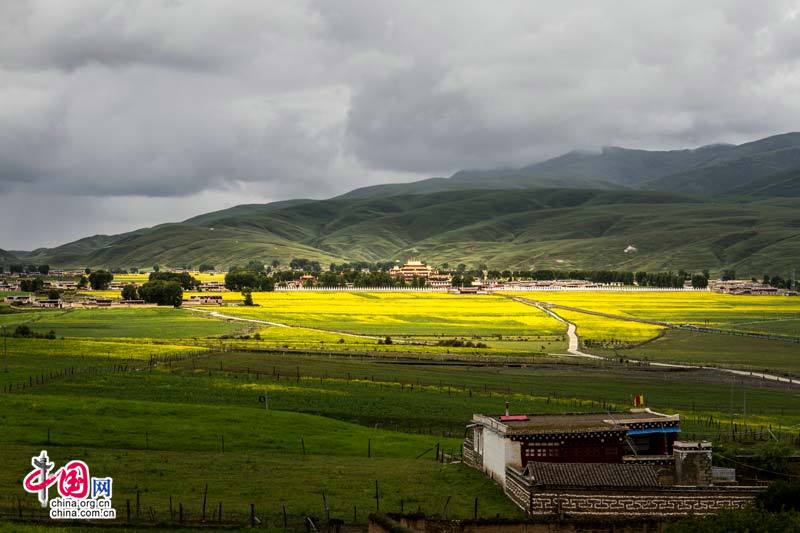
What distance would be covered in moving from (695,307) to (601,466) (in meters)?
141

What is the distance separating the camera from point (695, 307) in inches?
6412

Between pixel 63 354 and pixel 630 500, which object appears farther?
pixel 63 354

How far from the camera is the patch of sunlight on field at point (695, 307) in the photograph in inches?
5487

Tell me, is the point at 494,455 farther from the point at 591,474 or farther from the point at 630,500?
the point at 630,500

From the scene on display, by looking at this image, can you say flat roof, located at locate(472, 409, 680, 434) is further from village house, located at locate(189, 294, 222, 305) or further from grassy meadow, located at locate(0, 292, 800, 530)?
village house, located at locate(189, 294, 222, 305)

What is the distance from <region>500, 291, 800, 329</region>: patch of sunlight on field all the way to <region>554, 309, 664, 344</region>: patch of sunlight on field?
10331mm

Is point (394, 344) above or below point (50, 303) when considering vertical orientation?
below

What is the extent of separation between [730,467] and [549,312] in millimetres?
120110

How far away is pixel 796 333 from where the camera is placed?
114875 millimetres

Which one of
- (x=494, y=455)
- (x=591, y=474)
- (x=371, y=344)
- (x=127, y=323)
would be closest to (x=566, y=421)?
(x=494, y=455)

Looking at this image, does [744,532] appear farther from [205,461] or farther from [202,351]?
[202,351]

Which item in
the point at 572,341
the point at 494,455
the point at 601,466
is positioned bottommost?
the point at 572,341

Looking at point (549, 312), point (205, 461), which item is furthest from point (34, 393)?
point (549, 312)

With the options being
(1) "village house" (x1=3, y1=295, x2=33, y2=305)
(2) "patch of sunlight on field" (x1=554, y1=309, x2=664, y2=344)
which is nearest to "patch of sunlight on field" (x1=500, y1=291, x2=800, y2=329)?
(2) "patch of sunlight on field" (x1=554, y1=309, x2=664, y2=344)
